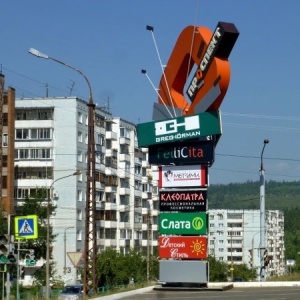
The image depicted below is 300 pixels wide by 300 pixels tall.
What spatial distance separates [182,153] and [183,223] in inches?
120

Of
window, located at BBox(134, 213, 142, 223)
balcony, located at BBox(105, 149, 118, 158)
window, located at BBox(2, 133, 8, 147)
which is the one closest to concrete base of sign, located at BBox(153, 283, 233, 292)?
window, located at BBox(2, 133, 8, 147)

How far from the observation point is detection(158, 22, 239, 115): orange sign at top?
109ft

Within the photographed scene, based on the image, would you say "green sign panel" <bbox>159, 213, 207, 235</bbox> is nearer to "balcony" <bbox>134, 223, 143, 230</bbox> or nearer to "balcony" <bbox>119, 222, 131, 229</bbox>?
"balcony" <bbox>119, 222, 131, 229</bbox>

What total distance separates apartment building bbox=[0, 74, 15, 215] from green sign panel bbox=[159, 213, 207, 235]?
54266 mm

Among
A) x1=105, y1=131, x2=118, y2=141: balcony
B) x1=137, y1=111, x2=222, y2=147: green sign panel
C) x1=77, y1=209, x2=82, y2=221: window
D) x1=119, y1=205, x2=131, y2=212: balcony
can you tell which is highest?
x1=105, y1=131, x2=118, y2=141: balcony

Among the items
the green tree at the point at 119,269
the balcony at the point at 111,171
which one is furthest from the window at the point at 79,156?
the green tree at the point at 119,269

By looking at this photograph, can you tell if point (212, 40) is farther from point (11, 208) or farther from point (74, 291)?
point (11, 208)

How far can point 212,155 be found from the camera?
35.4 meters

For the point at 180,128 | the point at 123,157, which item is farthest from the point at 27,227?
the point at 123,157

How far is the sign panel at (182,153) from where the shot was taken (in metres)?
35.5

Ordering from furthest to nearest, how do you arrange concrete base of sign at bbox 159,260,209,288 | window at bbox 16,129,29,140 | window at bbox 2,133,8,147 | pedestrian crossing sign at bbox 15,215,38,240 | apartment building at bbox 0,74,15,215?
window at bbox 16,129,29,140
window at bbox 2,133,8,147
apartment building at bbox 0,74,15,215
concrete base of sign at bbox 159,260,209,288
pedestrian crossing sign at bbox 15,215,38,240

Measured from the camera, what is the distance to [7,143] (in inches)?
3494

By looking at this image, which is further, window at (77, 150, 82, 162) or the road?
window at (77, 150, 82, 162)

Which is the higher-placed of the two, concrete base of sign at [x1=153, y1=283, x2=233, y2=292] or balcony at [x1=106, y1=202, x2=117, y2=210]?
balcony at [x1=106, y1=202, x2=117, y2=210]
